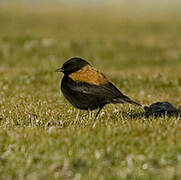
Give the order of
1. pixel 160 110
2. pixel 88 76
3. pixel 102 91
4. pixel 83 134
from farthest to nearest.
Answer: pixel 160 110 < pixel 88 76 < pixel 102 91 < pixel 83 134

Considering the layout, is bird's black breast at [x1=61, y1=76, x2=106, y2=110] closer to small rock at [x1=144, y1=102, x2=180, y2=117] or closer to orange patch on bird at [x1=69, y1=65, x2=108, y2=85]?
orange patch on bird at [x1=69, y1=65, x2=108, y2=85]

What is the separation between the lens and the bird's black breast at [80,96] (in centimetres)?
862

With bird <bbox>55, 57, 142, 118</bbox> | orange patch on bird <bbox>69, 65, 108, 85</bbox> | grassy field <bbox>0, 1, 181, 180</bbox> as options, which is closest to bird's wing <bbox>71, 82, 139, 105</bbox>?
bird <bbox>55, 57, 142, 118</bbox>

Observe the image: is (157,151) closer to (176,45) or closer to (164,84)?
(164,84)

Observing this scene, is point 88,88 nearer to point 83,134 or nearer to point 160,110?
point 83,134

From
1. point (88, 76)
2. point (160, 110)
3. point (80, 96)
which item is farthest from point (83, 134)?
point (160, 110)

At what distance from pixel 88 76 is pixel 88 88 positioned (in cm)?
35

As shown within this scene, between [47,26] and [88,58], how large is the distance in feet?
56.9

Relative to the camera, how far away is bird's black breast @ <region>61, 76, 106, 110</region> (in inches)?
340

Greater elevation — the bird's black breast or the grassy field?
the bird's black breast

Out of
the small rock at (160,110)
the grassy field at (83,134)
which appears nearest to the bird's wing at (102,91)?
the grassy field at (83,134)

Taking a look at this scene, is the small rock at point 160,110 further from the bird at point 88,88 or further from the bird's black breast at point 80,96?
the bird's black breast at point 80,96

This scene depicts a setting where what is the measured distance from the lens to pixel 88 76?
8.73m

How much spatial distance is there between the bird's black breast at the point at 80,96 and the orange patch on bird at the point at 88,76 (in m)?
0.12
